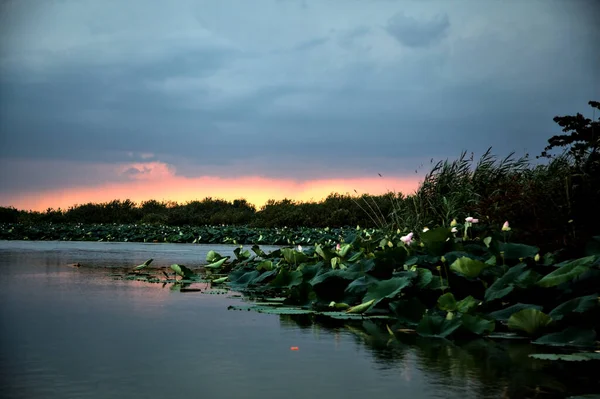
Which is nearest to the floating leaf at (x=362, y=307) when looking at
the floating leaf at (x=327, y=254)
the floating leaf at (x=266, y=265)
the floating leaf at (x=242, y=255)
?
the floating leaf at (x=327, y=254)

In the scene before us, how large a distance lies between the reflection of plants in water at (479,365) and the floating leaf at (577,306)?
199 millimetres

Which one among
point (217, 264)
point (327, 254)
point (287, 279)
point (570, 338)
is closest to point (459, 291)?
point (570, 338)

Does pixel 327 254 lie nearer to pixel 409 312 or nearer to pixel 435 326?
pixel 409 312

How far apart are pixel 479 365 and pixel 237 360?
84cm

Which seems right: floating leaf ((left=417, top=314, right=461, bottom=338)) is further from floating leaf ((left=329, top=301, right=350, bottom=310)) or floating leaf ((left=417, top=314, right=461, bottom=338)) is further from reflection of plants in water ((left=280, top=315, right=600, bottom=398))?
floating leaf ((left=329, top=301, right=350, bottom=310))

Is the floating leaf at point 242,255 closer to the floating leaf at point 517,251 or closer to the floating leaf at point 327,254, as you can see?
the floating leaf at point 327,254

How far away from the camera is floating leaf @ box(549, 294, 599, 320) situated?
2.71 meters

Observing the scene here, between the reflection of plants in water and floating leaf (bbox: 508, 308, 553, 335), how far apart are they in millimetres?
77

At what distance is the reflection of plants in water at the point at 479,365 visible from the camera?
1.86 m

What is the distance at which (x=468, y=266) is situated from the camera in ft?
11.3

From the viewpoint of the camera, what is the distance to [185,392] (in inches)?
68.3

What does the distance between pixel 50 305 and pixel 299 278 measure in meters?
1.68

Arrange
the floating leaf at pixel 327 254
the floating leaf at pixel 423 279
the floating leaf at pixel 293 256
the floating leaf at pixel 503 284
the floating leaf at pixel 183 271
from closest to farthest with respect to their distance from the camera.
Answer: the floating leaf at pixel 503 284 → the floating leaf at pixel 423 279 → the floating leaf at pixel 327 254 → the floating leaf at pixel 293 256 → the floating leaf at pixel 183 271

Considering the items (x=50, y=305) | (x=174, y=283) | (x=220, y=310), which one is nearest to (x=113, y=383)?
(x=220, y=310)
